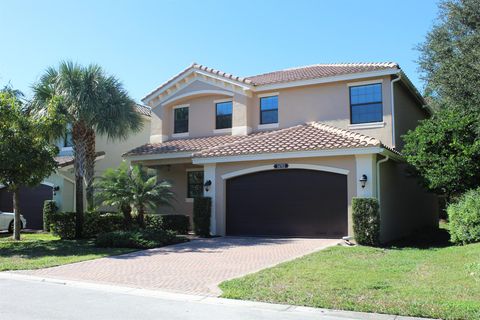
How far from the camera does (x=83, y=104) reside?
18.2m

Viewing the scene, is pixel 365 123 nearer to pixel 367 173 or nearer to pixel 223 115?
pixel 367 173

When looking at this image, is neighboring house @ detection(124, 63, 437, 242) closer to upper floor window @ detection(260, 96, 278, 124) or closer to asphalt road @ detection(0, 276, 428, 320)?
upper floor window @ detection(260, 96, 278, 124)

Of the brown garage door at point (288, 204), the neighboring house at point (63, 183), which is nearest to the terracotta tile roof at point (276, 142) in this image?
the brown garage door at point (288, 204)

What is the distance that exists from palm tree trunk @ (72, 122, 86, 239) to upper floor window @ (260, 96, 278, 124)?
7894mm

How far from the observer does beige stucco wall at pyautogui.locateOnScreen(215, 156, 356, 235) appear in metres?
16.3

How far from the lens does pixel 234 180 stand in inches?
736

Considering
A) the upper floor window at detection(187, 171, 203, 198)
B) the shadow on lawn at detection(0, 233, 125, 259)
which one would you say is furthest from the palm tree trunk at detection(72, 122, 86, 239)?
the upper floor window at detection(187, 171, 203, 198)

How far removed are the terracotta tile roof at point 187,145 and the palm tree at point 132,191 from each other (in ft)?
8.40

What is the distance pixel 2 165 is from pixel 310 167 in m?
10.6

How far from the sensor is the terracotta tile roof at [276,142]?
1648 cm

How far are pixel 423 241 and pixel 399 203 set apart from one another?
2241 mm

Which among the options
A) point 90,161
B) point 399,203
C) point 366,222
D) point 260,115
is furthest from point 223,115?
point 366,222

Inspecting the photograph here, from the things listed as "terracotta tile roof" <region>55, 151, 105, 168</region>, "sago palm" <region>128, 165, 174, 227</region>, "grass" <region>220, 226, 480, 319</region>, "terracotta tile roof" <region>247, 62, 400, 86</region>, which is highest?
"terracotta tile roof" <region>247, 62, 400, 86</region>

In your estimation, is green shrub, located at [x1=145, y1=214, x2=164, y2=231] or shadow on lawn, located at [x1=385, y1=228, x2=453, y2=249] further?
green shrub, located at [x1=145, y1=214, x2=164, y2=231]
